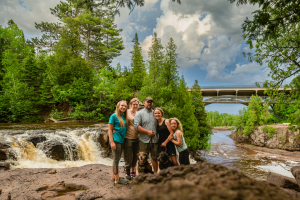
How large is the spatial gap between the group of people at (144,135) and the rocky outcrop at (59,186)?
0.44 metres

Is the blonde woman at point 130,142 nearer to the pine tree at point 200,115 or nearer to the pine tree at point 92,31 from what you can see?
the pine tree at point 200,115

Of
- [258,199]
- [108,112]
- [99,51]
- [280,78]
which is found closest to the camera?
[258,199]

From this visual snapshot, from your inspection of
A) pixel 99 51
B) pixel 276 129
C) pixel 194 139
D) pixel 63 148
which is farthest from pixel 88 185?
pixel 99 51

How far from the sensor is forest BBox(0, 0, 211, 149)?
1234 centimetres

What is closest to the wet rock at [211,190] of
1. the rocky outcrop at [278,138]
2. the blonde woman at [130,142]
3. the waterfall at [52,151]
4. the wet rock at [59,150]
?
the blonde woman at [130,142]

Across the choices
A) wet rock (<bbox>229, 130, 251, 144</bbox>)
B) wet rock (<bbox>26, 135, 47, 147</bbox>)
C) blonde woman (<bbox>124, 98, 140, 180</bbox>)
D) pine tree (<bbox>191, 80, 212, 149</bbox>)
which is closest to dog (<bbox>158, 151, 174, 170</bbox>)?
blonde woman (<bbox>124, 98, 140, 180</bbox>)

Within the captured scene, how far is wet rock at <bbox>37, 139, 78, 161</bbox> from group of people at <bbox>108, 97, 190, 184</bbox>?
541 centimetres

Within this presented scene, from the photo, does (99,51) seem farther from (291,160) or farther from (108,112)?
(291,160)

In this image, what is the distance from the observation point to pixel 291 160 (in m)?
14.0

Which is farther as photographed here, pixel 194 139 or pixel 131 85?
pixel 131 85

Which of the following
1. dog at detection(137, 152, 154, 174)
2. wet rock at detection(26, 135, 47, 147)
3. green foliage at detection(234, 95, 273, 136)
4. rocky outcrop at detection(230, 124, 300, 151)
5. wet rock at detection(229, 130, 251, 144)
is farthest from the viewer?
wet rock at detection(229, 130, 251, 144)

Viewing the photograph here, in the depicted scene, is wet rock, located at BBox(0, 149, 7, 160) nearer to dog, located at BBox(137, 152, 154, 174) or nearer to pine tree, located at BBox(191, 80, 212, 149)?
dog, located at BBox(137, 152, 154, 174)

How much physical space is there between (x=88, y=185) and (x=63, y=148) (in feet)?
17.2

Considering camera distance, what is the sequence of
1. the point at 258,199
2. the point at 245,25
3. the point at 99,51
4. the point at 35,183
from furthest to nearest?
the point at 99,51, the point at 35,183, the point at 245,25, the point at 258,199
